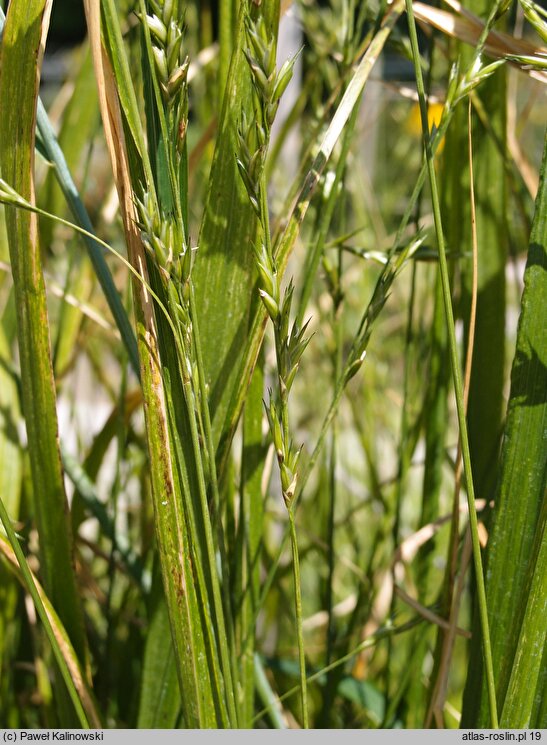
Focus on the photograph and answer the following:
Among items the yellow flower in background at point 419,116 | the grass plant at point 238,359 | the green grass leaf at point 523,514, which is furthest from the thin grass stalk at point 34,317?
the yellow flower in background at point 419,116

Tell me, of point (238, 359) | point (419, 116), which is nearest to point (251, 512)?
point (238, 359)

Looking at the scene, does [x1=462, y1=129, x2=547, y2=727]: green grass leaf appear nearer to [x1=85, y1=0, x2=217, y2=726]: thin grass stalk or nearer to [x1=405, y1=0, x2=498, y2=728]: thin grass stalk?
[x1=405, y1=0, x2=498, y2=728]: thin grass stalk

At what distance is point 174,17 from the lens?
272 millimetres

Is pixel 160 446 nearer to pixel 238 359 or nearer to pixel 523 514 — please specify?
pixel 238 359

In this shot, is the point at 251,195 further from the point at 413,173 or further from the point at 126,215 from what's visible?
the point at 413,173

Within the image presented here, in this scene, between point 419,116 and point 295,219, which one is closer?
point 295,219

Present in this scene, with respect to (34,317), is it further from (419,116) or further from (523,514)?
(419,116)

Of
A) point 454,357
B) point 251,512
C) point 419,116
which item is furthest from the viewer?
point 419,116

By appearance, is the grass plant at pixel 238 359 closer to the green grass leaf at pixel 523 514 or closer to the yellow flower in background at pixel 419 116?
the green grass leaf at pixel 523 514

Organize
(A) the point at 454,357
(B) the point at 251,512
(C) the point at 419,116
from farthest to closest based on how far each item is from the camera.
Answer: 1. (C) the point at 419,116
2. (B) the point at 251,512
3. (A) the point at 454,357

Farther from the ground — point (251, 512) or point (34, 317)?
point (34, 317)

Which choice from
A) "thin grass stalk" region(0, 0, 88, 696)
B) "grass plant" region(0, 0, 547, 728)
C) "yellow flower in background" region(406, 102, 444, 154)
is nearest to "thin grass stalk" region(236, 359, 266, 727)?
"grass plant" region(0, 0, 547, 728)

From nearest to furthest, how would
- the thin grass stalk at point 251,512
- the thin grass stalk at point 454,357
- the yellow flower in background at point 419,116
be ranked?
the thin grass stalk at point 454,357, the thin grass stalk at point 251,512, the yellow flower in background at point 419,116

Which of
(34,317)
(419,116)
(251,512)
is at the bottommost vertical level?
(251,512)
